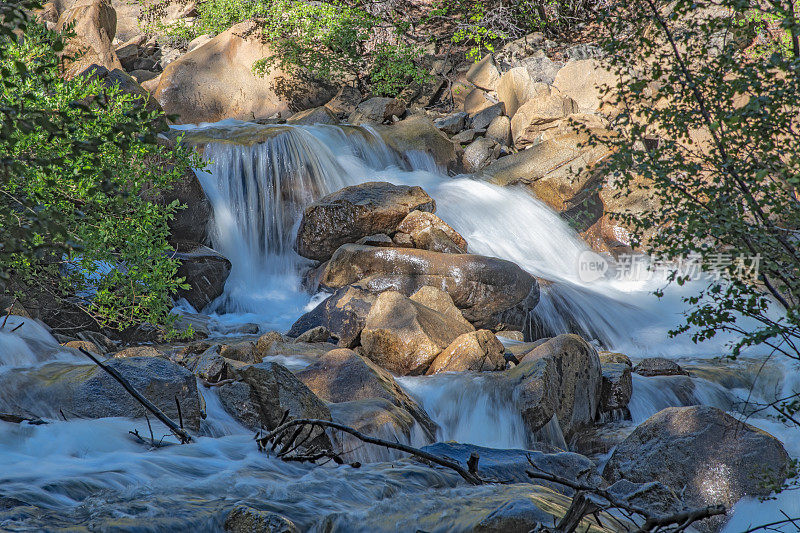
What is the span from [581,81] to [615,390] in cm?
1325

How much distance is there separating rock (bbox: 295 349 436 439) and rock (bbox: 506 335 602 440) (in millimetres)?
1053

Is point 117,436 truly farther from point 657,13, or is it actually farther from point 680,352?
point 680,352

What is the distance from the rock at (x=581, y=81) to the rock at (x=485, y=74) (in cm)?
209

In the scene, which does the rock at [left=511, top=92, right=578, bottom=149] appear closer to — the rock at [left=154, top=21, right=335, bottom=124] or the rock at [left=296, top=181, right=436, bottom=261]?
the rock at [left=154, top=21, right=335, bottom=124]

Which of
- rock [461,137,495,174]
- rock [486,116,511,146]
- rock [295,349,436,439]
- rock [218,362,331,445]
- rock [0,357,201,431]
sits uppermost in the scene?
rock [486,116,511,146]

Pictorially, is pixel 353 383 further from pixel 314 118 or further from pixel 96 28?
pixel 96 28

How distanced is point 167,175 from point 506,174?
409 inches

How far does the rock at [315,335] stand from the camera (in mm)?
8836

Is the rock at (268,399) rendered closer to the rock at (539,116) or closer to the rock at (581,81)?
the rock at (539,116)

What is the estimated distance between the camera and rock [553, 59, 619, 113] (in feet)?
60.6

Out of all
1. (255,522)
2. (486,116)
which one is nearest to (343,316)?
(255,522)

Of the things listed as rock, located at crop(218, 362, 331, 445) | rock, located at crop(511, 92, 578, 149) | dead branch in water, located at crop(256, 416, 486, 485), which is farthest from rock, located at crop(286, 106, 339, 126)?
dead branch in water, located at crop(256, 416, 486, 485)

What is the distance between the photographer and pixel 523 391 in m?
6.86

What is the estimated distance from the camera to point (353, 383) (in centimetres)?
652
